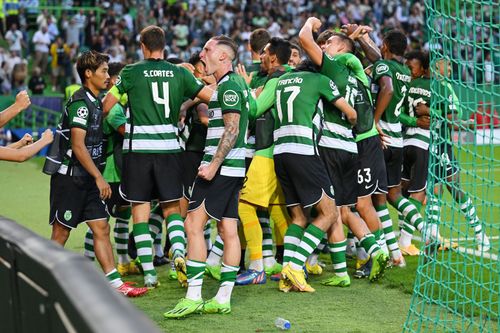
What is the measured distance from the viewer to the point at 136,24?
31.3 m

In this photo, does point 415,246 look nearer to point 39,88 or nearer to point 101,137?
point 101,137

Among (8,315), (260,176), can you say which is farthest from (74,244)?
(8,315)

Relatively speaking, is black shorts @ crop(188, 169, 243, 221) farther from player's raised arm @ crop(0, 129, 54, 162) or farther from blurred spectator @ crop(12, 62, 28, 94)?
blurred spectator @ crop(12, 62, 28, 94)

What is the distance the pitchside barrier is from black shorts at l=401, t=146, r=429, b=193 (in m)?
6.35

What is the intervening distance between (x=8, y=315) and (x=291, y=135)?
13.7ft

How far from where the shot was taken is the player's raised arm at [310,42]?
24.6 ft

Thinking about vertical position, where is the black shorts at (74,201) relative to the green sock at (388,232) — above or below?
above

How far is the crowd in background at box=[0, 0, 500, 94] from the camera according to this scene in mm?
27625

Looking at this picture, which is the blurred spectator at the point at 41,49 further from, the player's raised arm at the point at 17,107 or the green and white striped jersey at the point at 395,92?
the player's raised arm at the point at 17,107

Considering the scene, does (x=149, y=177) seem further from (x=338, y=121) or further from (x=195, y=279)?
(x=338, y=121)

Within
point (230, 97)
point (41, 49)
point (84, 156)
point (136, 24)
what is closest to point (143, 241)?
point (84, 156)

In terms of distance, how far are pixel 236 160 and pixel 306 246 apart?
3.62 ft

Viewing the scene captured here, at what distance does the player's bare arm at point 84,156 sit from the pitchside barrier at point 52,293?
342 cm

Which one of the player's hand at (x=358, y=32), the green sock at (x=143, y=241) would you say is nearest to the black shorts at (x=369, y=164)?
the player's hand at (x=358, y=32)
